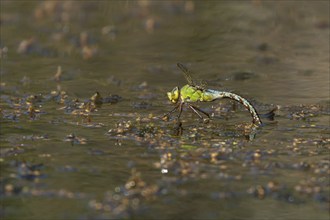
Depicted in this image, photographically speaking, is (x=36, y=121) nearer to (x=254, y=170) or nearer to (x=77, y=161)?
(x=77, y=161)

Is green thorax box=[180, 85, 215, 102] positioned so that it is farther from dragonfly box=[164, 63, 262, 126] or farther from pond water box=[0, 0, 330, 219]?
pond water box=[0, 0, 330, 219]

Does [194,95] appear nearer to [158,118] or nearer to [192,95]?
[192,95]

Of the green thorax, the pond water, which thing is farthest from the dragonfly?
the pond water

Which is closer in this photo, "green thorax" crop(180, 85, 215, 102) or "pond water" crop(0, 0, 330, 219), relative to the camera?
"pond water" crop(0, 0, 330, 219)

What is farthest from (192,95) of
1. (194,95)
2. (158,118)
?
(158,118)

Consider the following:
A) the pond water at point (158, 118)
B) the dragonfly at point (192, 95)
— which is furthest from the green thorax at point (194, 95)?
the pond water at point (158, 118)

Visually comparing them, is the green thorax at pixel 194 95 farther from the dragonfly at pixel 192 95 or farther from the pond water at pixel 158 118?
the pond water at pixel 158 118
